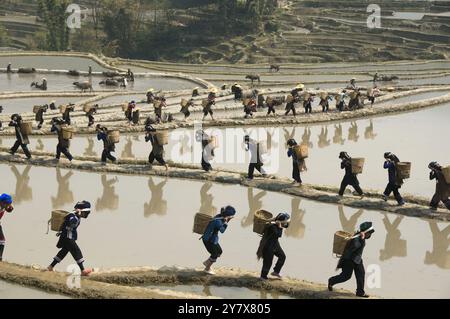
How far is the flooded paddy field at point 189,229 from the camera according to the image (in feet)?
42.1

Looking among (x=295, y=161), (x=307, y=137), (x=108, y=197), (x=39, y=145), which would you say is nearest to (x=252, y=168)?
(x=295, y=161)

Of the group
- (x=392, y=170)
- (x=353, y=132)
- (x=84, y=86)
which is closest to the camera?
(x=392, y=170)

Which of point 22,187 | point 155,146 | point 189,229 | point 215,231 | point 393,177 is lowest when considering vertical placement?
point 189,229

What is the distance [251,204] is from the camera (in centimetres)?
1673

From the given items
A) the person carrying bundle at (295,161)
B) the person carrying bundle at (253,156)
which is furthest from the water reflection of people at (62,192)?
the person carrying bundle at (295,161)

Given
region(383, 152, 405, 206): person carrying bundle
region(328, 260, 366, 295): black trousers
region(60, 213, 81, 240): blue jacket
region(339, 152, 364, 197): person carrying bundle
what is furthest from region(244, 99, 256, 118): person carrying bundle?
region(328, 260, 366, 295): black trousers

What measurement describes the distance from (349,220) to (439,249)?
7.47ft

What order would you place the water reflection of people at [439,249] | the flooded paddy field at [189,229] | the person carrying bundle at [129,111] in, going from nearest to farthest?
1. the flooded paddy field at [189,229]
2. the water reflection of people at [439,249]
3. the person carrying bundle at [129,111]

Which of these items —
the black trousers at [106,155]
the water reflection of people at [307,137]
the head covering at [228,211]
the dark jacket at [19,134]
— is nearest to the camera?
the head covering at [228,211]

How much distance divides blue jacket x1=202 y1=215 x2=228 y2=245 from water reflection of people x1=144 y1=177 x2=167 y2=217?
3.82 m

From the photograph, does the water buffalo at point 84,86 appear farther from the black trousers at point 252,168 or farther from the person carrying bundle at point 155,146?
the black trousers at point 252,168

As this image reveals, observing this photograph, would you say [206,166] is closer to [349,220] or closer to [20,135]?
[349,220]

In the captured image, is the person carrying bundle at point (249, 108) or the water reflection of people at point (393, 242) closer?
the water reflection of people at point (393, 242)

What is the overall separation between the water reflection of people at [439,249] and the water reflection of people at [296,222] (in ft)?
8.14
